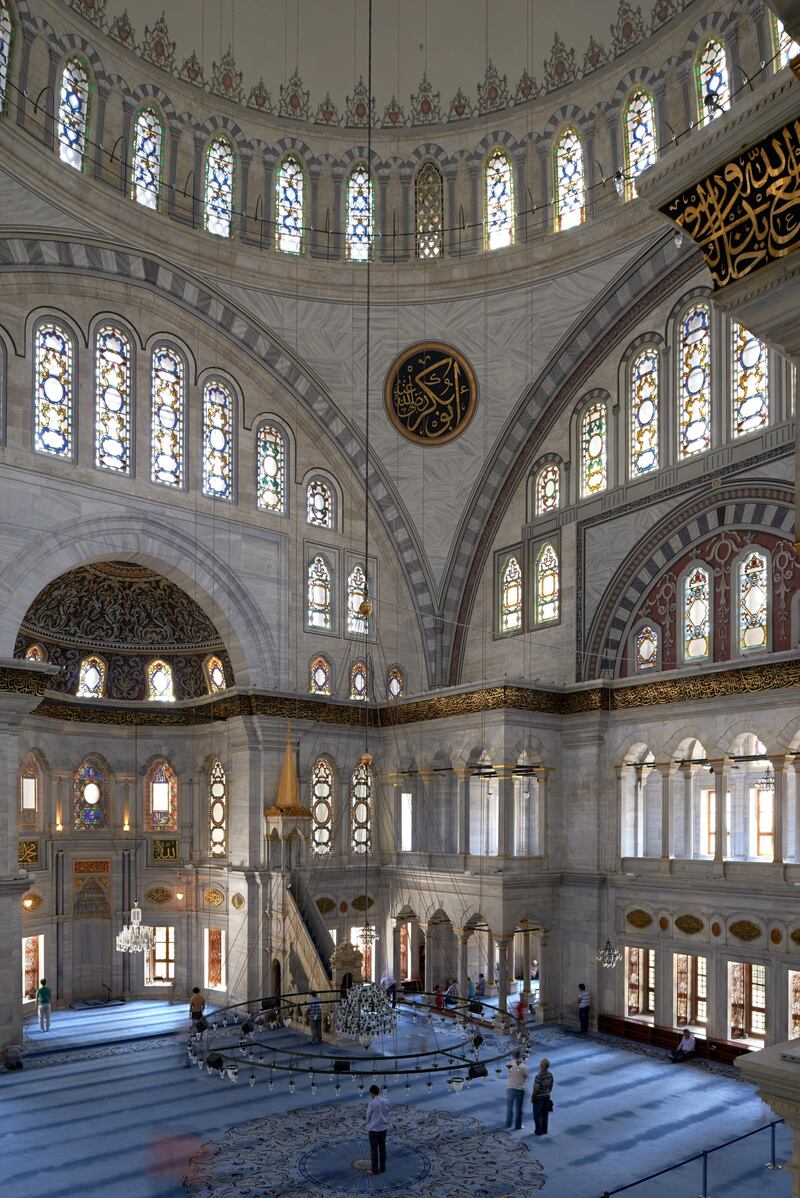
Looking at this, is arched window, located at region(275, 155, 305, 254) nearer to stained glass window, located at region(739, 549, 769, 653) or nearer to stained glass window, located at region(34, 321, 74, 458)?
stained glass window, located at region(34, 321, 74, 458)

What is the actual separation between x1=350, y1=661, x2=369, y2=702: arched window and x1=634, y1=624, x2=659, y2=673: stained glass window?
5911 mm

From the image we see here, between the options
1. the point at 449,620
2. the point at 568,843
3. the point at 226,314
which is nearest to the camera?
the point at 568,843

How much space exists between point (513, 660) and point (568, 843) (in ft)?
12.4

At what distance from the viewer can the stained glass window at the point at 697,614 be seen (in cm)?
1734

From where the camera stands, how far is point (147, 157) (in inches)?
756

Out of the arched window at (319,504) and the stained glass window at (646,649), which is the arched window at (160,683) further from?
the stained glass window at (646,649)

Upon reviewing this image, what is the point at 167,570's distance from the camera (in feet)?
63.1

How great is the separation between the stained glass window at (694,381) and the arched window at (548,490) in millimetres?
2960

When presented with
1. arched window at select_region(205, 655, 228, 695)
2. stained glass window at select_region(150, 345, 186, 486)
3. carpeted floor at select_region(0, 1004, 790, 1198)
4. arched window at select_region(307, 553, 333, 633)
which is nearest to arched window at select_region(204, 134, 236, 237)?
stained glass window at select_region(150, 345, 186, 486)

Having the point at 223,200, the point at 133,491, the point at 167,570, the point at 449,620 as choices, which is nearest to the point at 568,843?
the point at 449,620

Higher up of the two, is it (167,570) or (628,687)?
(167,570)

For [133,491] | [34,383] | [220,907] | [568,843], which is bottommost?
[220,907]

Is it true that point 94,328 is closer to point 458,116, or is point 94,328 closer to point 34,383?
point 34,383

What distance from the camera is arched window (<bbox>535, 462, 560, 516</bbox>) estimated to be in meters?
→ 20.3
